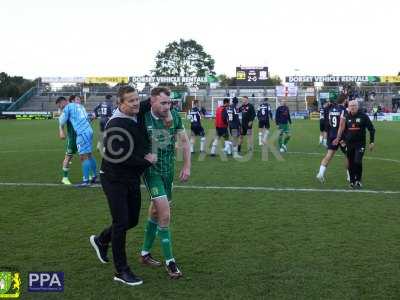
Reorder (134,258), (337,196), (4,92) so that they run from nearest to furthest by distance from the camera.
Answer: (134,258) → (337,196) → (4,92)

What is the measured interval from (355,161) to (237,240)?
196 inches

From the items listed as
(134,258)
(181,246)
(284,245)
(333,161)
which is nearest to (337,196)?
(284,245)

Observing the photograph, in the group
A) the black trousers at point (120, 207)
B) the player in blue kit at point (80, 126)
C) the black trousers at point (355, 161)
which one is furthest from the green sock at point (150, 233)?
the black trousers at point (355, 161)

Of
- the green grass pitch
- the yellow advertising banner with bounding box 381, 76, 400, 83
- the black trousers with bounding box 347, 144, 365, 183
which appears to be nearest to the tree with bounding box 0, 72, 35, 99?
the yellow advertising banner with bounding box 381, 76, 400, 83

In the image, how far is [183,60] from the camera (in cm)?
10656

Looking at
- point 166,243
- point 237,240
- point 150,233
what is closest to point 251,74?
point 237,240

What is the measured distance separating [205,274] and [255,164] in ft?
31.8

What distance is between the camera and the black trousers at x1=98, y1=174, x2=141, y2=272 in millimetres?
5027

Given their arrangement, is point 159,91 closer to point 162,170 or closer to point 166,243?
point 162,170

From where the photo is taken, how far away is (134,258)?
5.96 metres

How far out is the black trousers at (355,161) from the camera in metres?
10.6

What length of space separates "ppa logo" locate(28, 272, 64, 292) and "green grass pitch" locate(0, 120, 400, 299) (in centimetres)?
7

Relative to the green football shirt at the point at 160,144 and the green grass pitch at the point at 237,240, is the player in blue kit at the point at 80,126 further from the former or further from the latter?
the green football shirt at the point at 160,144

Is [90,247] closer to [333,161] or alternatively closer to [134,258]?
[134,258]
